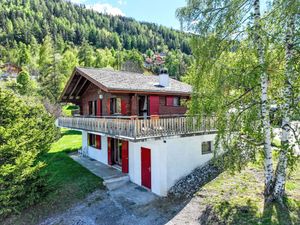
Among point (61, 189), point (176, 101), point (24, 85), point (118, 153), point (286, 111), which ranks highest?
point (24, 85)

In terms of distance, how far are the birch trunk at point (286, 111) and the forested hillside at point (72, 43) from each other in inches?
1385

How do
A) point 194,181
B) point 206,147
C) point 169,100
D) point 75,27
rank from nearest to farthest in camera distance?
point 194,181
point 206,147
point 169,100
point 75,27

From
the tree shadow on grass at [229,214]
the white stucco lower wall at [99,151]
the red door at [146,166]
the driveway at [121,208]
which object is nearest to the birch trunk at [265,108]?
the tree shadow on grass at [229,214]

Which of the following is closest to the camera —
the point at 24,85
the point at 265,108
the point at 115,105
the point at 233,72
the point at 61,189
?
the point at 233,72

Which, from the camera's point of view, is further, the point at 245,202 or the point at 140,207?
the point at 140,207

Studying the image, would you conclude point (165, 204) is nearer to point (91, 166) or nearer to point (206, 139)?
point (206, 139)

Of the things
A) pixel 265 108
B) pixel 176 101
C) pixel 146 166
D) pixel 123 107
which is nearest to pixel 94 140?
pixel 123 107

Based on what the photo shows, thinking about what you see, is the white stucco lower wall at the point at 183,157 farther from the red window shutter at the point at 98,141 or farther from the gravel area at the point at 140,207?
the red window shutter at the point at 98,141

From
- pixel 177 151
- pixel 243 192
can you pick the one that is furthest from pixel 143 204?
pixel 243 192

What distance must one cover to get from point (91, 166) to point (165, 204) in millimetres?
8184

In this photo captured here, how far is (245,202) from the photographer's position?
9836mm

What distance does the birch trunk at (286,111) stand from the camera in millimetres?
7662

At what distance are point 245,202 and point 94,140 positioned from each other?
1361cm

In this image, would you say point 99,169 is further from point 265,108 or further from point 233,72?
point 265,108
